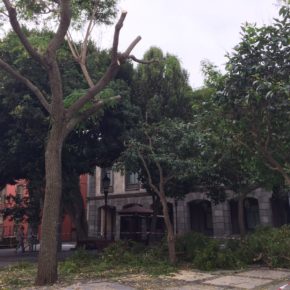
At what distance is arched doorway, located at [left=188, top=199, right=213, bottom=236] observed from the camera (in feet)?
98.4

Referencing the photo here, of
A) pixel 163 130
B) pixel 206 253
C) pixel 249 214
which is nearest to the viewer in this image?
pixel 206 253

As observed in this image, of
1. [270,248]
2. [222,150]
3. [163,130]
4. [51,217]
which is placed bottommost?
[270,248]

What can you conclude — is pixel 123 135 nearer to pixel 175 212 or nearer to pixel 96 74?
pixel 96 74

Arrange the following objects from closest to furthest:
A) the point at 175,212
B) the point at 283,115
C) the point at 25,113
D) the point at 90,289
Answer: the point at 283,115
the point at 90,289
the point at 25,113
the point at 175,212

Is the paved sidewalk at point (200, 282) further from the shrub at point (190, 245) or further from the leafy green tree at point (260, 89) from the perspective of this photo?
the leafy green tree at point (260, 89)

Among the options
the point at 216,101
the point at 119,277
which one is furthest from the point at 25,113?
the point at 216,101

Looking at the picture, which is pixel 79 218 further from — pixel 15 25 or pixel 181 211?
pixel 15 25

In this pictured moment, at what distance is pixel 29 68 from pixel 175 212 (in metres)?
18.3

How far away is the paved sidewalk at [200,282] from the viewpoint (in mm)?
9156

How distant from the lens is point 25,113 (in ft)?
50.8

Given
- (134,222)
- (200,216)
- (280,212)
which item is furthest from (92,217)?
(280,212)

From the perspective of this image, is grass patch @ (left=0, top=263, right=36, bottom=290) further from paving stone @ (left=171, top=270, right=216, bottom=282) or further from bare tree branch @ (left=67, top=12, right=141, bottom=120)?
bare tree branch @ (left=67, top=12, right=141, bottom=120)

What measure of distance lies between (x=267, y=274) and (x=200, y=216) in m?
20.0

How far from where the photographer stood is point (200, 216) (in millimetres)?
30859
